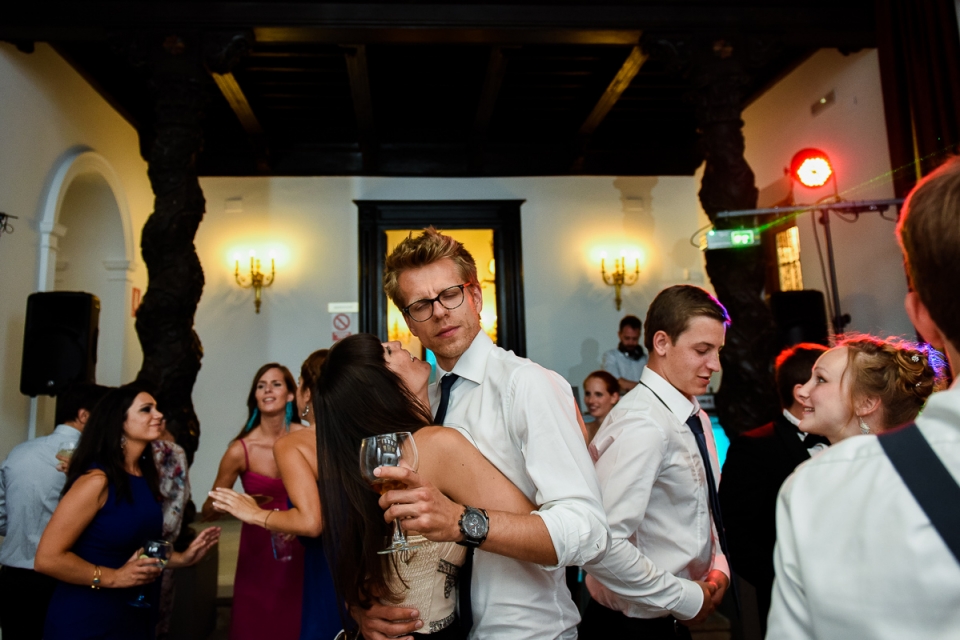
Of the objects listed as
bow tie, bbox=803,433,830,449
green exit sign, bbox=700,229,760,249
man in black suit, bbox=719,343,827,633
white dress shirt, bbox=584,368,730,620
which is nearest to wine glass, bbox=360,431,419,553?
white dress shirt, bbox=584,368,730,620

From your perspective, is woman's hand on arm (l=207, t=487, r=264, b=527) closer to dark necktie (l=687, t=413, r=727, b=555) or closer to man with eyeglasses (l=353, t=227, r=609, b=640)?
man with eyeglasses (l=353, t=227, r=609, b=640)

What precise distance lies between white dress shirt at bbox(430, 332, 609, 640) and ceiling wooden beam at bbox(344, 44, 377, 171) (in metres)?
4.56

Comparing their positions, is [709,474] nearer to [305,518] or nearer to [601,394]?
[305,518]

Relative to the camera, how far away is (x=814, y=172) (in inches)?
236

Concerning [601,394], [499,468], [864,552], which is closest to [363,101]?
[601,394]

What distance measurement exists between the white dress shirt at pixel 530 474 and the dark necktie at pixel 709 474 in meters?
0.65

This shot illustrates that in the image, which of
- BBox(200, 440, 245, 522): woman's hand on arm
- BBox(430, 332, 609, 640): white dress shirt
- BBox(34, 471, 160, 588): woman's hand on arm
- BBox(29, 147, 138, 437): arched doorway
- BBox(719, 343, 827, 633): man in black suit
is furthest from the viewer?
BBox(29, 147, 138, 437): arched doorway

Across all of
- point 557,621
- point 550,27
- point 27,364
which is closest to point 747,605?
point 557,621

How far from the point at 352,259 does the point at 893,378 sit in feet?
21.7

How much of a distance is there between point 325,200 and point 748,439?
21.4 feet

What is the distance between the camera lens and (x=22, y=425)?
499cm

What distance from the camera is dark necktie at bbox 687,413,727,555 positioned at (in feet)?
6.43

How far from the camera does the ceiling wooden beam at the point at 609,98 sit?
5.75m

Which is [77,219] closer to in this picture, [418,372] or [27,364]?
[27,364]
